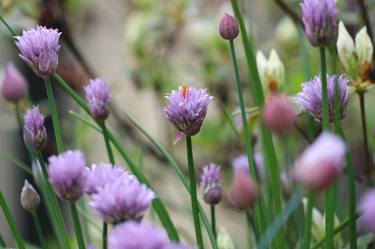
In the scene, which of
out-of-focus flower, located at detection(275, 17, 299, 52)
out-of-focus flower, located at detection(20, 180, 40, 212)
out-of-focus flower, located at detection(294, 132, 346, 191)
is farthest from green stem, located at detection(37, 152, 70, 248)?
out-of-focus flower, located at detection(275, 17, 299, 52)

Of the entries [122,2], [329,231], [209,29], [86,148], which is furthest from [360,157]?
[329,231]

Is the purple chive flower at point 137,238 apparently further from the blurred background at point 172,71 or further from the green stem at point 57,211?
the blurred background at point 172,71

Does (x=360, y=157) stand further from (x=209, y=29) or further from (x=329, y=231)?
(x=329, y=231)

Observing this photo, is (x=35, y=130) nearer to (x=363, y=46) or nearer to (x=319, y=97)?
(x=319, y=97)

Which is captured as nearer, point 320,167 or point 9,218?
point 320,167

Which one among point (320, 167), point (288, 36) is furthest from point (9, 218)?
point (288, 36)

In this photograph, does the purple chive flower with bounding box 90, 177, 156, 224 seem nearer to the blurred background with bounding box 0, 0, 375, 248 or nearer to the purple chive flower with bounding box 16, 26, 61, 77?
the purple chive flower with bounding box 16, 26, 61, 77

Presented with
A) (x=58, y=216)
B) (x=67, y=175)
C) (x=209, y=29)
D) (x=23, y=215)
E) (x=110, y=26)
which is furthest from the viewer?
(x=110, y=26)

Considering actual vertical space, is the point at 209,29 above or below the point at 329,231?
above
